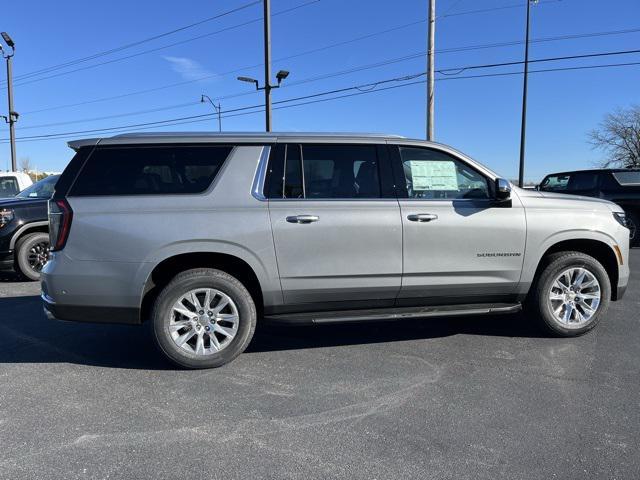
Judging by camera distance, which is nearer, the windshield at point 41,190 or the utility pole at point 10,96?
the windshield at point 41,190

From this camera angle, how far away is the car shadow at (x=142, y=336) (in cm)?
446

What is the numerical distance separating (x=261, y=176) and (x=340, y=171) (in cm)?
70

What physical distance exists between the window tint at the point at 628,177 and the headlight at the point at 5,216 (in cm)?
1276

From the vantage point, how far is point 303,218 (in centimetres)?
414

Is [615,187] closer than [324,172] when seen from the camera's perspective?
No

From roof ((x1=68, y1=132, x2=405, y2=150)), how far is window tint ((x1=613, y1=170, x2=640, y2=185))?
394 inches

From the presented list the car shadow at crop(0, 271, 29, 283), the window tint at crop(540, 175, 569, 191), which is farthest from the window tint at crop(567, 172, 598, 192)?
the car shadow at crop(0, 271, 29, 283)

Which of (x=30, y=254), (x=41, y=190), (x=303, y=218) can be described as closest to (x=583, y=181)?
(x=303, y=218)

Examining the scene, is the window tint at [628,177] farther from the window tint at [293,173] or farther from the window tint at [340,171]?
the window tint at [293,173]

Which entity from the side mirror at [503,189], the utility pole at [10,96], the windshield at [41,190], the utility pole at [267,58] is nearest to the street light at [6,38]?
the utility pole at [10,96]

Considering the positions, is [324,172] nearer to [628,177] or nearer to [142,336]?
[142,336]

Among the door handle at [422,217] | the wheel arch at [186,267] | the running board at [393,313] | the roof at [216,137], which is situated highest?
the roof at [216,137]

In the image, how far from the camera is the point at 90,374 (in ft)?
13.3

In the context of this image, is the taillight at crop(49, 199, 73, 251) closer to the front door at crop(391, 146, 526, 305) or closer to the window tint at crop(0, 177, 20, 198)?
the front door at crop(391, 146, 526, 305)
